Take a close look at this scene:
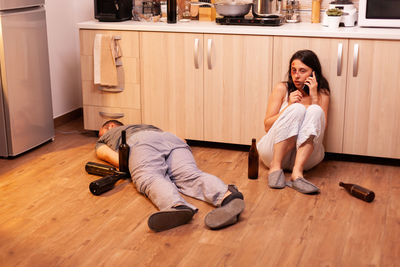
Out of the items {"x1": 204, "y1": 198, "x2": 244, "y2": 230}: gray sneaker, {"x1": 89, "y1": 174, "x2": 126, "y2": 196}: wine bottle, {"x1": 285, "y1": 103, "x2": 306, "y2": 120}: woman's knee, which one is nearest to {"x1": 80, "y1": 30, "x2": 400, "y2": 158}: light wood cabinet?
Result: {"x1": 285, "y1": 103, "x2": 306, "y2": 120}: woman's knee

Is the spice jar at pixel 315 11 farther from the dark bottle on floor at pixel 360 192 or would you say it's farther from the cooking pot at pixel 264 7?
the dark bottle on floor at pixel 360 192

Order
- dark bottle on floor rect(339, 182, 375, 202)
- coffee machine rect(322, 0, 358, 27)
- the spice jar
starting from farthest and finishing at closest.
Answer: the spice jar < coffee machine rect(322, 0, 358, 27) < dark bottle on floor rect(339, 182, 375, 202)

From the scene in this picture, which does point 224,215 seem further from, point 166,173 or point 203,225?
point 166,173

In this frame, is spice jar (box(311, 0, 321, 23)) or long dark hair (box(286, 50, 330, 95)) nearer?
long dark hair (box(286, 50, 330, 95))

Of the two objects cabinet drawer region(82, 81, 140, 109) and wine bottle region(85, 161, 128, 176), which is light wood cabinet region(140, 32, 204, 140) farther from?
wine bottle region(85, 161, 128, 176)

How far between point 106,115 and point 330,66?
65.3 inches

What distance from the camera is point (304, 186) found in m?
3.17

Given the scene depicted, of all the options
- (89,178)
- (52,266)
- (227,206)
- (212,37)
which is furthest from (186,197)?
(212,37)

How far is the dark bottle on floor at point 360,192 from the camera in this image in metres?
3.04

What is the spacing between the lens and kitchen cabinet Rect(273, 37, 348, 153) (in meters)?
3.54

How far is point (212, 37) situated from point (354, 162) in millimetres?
1253

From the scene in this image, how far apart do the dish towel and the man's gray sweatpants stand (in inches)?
31.6

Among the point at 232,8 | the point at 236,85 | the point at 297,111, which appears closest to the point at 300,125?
the point at 297,111

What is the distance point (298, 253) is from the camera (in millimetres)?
2490
